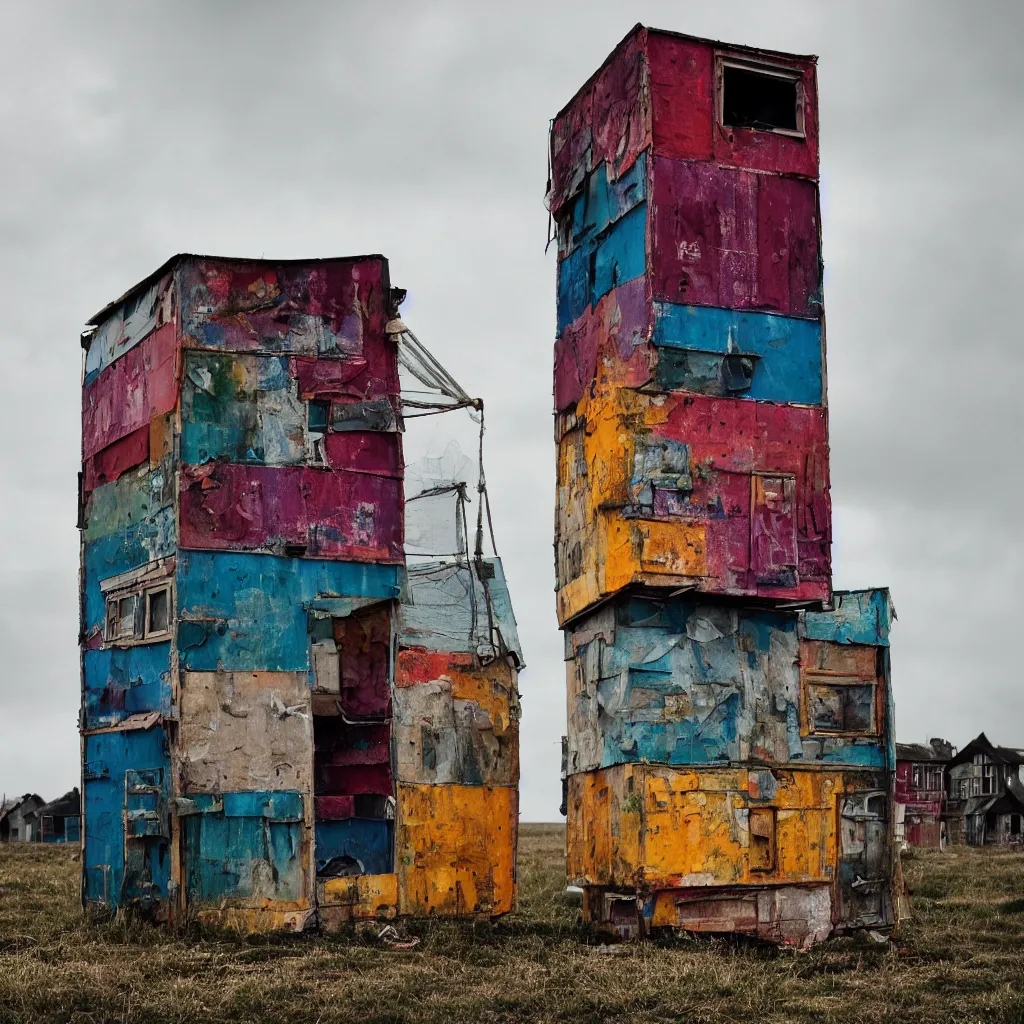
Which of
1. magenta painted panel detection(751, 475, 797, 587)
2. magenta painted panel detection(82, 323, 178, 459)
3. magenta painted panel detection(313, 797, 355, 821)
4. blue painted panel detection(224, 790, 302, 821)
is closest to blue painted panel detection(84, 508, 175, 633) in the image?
magenta painted panel detection(82, 323, 178, 459)

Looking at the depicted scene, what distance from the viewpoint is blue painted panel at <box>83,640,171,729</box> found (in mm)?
22266

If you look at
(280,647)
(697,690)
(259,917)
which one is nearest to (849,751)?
(697,690)

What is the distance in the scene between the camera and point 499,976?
18.1 m

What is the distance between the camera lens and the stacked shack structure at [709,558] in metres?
21.1

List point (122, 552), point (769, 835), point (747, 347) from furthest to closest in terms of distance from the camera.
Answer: point (122, 552) → point (747, 347) → point (769, 835)

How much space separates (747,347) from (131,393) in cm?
Answer: 917

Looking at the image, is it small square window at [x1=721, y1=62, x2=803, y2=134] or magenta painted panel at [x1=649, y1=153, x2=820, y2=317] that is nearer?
magenta painted panel at [x1=649, y1=153, x2=820, y2=317]

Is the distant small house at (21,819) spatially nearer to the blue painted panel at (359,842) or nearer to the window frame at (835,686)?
the blue painted panel at (359,842)

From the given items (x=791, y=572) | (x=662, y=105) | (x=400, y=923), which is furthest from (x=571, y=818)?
(x=662, y=105)

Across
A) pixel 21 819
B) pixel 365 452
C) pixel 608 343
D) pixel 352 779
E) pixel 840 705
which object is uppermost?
pixel 608 343

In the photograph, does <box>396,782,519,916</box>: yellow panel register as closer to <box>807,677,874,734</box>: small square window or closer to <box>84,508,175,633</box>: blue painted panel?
<box>807,677,874,734</box>: small square window

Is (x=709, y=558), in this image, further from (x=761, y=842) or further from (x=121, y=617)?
(x=121, y=617)

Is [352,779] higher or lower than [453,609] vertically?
lower

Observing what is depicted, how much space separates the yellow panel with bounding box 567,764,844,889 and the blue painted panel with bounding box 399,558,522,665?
10.5 feet
